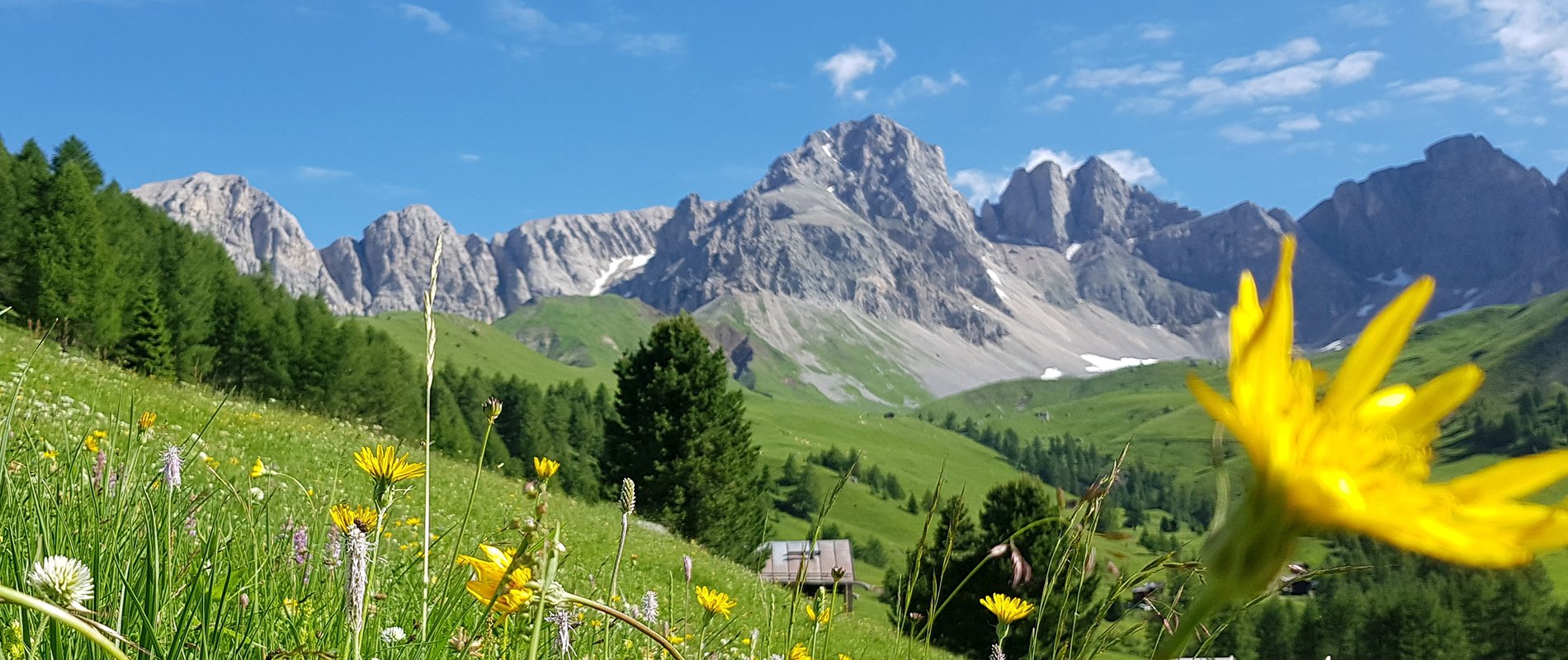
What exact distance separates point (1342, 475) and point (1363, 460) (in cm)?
2

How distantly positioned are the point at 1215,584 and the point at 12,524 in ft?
8.81

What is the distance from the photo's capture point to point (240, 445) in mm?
14375

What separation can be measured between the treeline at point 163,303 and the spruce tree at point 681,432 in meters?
14.1

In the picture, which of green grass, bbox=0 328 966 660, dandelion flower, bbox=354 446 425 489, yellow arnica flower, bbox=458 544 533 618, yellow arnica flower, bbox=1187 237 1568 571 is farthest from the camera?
green grass, bbox=0 328 966 660

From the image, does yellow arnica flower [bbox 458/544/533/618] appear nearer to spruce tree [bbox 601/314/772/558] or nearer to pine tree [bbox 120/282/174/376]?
spruce tree [bbox 601/314/772/558]

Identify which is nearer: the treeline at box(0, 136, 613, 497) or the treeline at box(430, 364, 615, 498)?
the treeline at box(0, 136, 613, 497)

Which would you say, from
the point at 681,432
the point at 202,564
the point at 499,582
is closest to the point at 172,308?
the point at 681,432

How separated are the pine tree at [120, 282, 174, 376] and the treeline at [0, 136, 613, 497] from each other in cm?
9

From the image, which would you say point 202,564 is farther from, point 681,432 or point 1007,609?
point 681,432

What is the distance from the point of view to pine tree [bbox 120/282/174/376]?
50344 millimetres

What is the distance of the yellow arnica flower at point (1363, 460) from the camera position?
733 millimetres

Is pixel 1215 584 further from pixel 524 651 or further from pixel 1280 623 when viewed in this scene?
pixel 1280 623

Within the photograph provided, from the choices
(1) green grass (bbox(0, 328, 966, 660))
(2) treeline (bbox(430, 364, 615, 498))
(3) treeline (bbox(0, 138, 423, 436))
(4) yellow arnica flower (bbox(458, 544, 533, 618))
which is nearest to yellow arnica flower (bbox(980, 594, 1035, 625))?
(1) green grass (bbox(0, 328, 966, 660))

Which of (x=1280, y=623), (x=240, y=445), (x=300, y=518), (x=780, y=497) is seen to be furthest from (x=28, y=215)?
(x=780, y=497)
